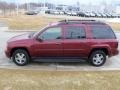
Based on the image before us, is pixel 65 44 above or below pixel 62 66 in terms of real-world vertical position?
above

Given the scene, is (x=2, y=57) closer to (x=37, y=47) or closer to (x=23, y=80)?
(x=37, y=47)

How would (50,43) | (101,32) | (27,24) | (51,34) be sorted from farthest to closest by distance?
(27,24) < (101,32) < (51,34) < (50,43)

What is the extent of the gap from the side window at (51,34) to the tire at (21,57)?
93 cm

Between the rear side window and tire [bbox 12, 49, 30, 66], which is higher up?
the rear side window

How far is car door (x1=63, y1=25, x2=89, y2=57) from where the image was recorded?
10.6 metres

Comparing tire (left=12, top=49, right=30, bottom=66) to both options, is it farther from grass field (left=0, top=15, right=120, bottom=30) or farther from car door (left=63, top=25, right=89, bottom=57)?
grass field (left=0, top=15, right=120, bottom=30)

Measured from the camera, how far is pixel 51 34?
1057 cm

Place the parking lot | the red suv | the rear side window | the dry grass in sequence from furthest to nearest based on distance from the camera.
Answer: the rear side window → the red suv → the parking lot → the dry grass

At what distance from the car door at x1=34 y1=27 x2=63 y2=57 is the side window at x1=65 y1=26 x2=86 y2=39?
29cm

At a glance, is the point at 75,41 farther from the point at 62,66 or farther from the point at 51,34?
the point at 62,66

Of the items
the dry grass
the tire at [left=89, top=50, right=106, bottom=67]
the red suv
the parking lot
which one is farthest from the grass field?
the dry grass

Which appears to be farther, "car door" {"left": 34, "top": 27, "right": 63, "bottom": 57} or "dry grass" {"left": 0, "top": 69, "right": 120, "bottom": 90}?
"car door" {"left": 34, "top": 27, "right": 63, "bottom": 57}

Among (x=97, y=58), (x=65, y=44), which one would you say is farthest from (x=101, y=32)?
(x=65, y=44)

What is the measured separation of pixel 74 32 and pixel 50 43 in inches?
41.1
